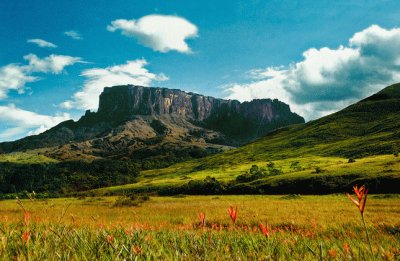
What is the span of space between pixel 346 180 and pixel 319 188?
553cm

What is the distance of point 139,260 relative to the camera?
121 inches

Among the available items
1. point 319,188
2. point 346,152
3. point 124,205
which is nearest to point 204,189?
point 319,188

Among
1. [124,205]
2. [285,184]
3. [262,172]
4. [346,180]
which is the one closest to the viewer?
[124,205]

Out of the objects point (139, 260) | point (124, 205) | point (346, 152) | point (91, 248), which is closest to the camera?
point (139, 260)

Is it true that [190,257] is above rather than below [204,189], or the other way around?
above

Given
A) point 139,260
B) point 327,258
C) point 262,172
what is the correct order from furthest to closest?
point 262,172
point 327,258
point 139,260

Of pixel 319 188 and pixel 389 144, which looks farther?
pixel 389 144

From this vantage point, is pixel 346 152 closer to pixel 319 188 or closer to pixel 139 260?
pixel 319 188

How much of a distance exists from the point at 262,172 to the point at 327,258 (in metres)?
103

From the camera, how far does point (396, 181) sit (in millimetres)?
56406

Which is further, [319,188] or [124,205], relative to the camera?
[319,188]

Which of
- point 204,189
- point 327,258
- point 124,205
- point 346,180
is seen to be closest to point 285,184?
point 346,180

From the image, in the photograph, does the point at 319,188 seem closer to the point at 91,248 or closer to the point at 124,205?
the point at 124,205

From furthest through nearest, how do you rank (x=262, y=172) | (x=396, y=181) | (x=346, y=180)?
(x=262, y=172) → (x=346, y=180) → (x=396, y=181)
